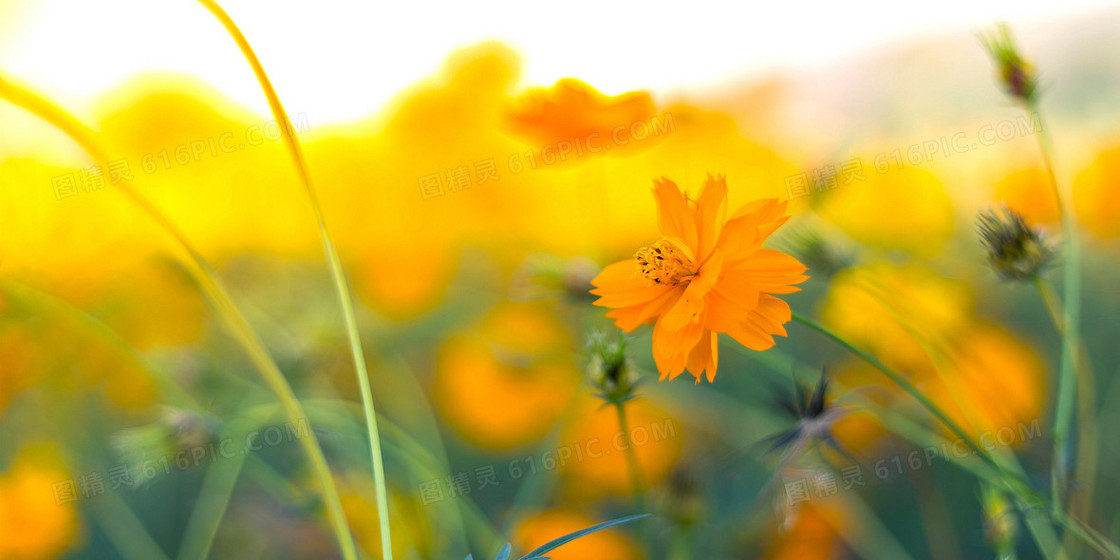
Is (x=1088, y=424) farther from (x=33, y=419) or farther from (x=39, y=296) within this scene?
(x=33, y=419)

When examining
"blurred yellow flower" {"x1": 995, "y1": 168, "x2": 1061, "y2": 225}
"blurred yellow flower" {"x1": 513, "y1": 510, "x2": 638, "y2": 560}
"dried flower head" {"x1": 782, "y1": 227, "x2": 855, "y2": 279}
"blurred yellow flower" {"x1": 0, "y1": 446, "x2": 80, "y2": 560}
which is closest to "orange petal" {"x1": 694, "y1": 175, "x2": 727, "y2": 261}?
"dried flower head" {"x1": 782, "y1": 227, "x2": 855, "y2": 279}

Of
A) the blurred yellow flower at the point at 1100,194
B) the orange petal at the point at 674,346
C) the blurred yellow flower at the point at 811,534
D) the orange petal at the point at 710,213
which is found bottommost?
the blurred yellow flower at the point at 811,534

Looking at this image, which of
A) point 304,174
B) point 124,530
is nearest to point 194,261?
point 304,174

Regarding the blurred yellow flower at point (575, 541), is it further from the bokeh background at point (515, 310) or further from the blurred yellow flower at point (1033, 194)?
the blurred yellow flower at point (1033, 194)

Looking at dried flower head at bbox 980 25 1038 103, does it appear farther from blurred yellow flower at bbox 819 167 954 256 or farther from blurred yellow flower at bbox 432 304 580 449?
blurred yellow flower at bbox 432 304 580 449

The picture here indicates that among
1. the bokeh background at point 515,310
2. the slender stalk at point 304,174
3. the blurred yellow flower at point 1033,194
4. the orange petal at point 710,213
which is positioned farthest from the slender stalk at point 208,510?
the blurred yellow flower at point 1033,194

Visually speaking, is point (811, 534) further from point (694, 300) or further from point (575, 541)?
point (694, 300)

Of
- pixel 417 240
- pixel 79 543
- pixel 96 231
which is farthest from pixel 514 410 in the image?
pixel 96 231
